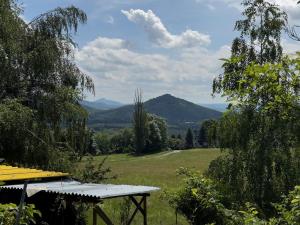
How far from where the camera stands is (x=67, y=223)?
41.1 feet

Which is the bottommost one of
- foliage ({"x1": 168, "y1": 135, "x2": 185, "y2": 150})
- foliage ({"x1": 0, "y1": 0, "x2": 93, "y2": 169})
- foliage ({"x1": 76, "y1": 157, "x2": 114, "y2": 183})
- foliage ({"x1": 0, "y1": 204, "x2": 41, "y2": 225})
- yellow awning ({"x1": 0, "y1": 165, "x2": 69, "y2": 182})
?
foliage ({"x1": 168, "y1": 135, "x2": 185, "y2": 150})

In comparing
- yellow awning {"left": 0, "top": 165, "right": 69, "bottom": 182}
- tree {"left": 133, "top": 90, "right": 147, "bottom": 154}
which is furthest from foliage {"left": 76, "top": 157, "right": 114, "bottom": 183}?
tree {"left": 133, "top": 90, "right": 147, "bottom": 154}

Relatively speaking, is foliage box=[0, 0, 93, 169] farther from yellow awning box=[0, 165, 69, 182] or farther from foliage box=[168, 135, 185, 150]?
foliage box=[168, 135, 185, 150]

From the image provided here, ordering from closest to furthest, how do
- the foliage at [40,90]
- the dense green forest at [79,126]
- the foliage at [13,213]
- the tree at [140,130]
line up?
the foliage at [13,213] → the dense green forest at [79,126] → the foliage at [40,90] → the tree at [140,130]

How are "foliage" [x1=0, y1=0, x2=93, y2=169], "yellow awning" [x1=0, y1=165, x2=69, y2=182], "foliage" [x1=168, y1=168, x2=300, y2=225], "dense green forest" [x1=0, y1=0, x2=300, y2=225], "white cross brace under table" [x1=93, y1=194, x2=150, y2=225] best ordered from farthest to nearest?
"foliage" [x1=0, y1=0, x2=93, y2=169] < "dense green forest" [x1=0, y1=0, x2=300, y2=225] < "yellow awning" [x1=0, y1=165, x2=69, y2=182] < "white cross brace under table" [x1=93, y1=194, x2=150, y2=225] < "foliage" [x1=168, y1=168, x2=300, y2=225]

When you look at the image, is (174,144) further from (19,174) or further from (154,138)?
(19,174)

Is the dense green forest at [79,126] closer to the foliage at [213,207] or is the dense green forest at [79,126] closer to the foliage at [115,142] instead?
the foliage at [213,207]

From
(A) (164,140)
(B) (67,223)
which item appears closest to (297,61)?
(B) (67,223)

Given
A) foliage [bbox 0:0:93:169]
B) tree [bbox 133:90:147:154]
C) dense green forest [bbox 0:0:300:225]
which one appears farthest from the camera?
tree [bbox 133:90:147:154]

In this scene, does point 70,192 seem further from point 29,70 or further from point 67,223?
point 29,70

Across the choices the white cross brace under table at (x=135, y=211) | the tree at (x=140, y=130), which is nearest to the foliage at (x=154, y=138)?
the tree at (x=140, y=130)

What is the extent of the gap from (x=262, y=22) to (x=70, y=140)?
808cm

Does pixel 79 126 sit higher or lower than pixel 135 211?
higher

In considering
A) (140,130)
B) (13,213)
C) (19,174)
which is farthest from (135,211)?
(140,130)
